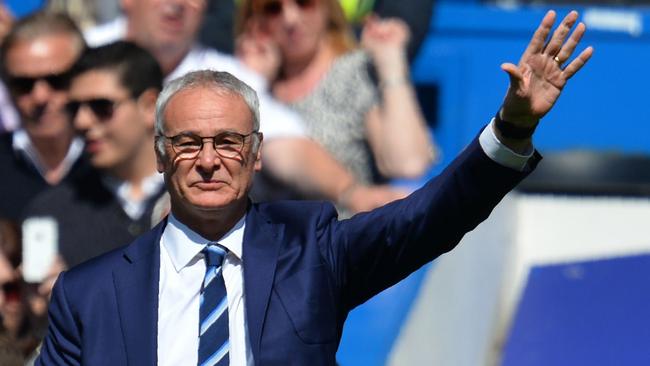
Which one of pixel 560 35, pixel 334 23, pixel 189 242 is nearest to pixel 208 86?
pixel 189 242

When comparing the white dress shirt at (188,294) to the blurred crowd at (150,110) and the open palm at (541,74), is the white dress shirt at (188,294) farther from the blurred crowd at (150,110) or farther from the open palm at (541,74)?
the blurred crowd at (150,110)

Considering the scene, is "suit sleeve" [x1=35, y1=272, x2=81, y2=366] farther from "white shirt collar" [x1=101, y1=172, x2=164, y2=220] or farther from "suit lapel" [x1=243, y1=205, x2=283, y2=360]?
"white shirt collar" [x1=101, y1=172, x2=164, y2=220]

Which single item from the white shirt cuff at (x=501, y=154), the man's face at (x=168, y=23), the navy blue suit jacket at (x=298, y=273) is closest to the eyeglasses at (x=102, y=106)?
the man's face at (x=168, y=23)

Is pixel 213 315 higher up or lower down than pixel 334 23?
higher up

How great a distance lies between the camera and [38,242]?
4.16 m

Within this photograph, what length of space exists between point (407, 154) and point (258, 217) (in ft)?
7.57

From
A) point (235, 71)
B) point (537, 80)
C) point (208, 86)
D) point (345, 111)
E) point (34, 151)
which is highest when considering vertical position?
point (537, 80)

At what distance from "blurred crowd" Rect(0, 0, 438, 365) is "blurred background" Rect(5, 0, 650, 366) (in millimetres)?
139

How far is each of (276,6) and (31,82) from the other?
36.3 inches

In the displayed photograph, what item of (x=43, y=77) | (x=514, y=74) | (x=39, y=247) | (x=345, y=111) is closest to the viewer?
(x=514, y=74)

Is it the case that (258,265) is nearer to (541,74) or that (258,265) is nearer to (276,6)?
(541,74)

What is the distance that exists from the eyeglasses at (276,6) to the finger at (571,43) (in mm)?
2676

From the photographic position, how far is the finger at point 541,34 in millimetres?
2242

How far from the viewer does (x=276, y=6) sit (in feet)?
16.2
